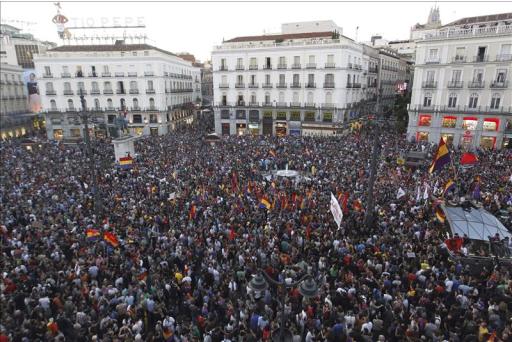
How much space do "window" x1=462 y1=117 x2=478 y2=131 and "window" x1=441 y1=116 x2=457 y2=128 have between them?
0.87 m

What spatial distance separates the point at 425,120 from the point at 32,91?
59.6 metres

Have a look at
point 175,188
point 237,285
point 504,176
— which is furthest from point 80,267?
point 504,176

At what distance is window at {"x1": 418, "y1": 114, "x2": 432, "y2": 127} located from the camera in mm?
39188

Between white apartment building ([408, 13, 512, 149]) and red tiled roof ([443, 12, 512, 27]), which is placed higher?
red tiled roof ([443, 12, 512, 27])

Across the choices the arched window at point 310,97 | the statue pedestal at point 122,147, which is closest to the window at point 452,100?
the arched window at point 310,97

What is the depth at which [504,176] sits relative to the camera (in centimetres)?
2191

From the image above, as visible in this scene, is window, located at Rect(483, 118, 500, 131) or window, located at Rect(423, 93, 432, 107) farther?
window, located at Rect(423, 93, 432, 107)

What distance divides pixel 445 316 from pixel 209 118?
6366cm

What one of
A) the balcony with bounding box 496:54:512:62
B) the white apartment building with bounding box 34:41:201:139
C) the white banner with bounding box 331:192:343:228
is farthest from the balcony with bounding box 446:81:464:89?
the white apartment building with bounding box 34:41:201:139

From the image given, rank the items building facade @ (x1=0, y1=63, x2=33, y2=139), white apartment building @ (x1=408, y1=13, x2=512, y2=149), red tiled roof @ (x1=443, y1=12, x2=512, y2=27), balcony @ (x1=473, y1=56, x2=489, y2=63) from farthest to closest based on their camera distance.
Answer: building facade @ (x1=0, y1=63, x2=33, y2=139) < red tiled roof @ (x1=443, y1=12, x2=512, y2=27) < balcony @ (x1=473, y1=56, x2=489, y2=63) < white apartment building @ (x1=408, y1=13, x2=512, y2=149)

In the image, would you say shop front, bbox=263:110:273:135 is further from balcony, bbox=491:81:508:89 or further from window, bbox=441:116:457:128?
balcony, bbox=491:81:508:89

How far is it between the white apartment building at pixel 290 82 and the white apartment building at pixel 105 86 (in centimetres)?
884

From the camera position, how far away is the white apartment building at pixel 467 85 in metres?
34.5

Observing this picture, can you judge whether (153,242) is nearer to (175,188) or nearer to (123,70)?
(175,188)
